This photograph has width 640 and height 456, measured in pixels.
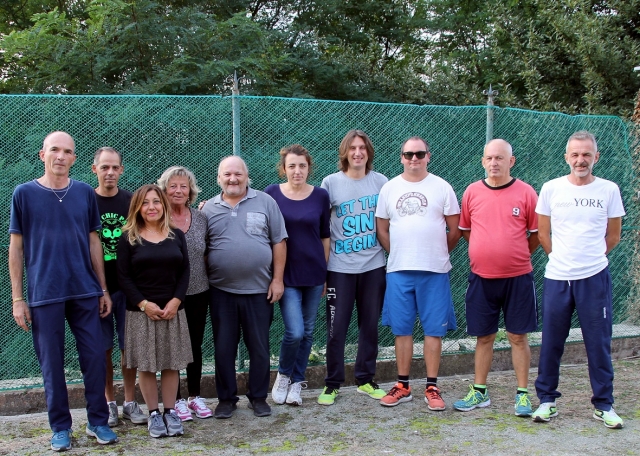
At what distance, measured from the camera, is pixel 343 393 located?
205 inches

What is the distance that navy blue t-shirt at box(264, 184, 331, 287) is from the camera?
185 inches

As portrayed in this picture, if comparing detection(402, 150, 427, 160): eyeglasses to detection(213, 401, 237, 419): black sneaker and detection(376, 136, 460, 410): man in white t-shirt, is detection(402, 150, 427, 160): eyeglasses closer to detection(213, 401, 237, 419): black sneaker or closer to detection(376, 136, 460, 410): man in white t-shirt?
detection(376, 136, 460, 410): man in white t-shirt

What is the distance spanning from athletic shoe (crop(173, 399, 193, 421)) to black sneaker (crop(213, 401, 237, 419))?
19cm

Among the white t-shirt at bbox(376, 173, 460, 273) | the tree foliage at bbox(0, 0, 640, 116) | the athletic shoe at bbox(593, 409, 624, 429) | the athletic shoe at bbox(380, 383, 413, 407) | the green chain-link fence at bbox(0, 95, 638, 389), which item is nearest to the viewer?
the athletic shoe at bbox(593, 409, 624, 429)

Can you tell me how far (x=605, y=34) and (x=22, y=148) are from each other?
24.9 ft

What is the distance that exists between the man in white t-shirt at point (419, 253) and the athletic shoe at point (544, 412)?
25.9 inches

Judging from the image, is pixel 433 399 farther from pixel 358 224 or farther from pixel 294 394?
pixel 358 224

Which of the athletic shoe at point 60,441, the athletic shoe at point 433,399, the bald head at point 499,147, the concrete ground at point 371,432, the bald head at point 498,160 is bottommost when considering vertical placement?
the concrete ground at point 371,432

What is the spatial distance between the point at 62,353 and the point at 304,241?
1779mm

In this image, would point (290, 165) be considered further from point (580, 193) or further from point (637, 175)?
point (637, 175)

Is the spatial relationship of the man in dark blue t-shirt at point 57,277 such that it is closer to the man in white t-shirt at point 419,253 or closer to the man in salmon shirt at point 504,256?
the man in white t-shirt at point 419,253

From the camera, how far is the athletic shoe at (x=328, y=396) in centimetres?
489

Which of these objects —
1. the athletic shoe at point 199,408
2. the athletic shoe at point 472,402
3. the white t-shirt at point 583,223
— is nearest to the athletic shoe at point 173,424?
the athletic shoe at point 199,408

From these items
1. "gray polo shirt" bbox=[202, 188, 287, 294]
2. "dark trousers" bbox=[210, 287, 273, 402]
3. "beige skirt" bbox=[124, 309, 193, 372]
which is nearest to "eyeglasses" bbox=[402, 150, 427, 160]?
"gray polo shirt" bbox=[202, 188, 287, 294]
